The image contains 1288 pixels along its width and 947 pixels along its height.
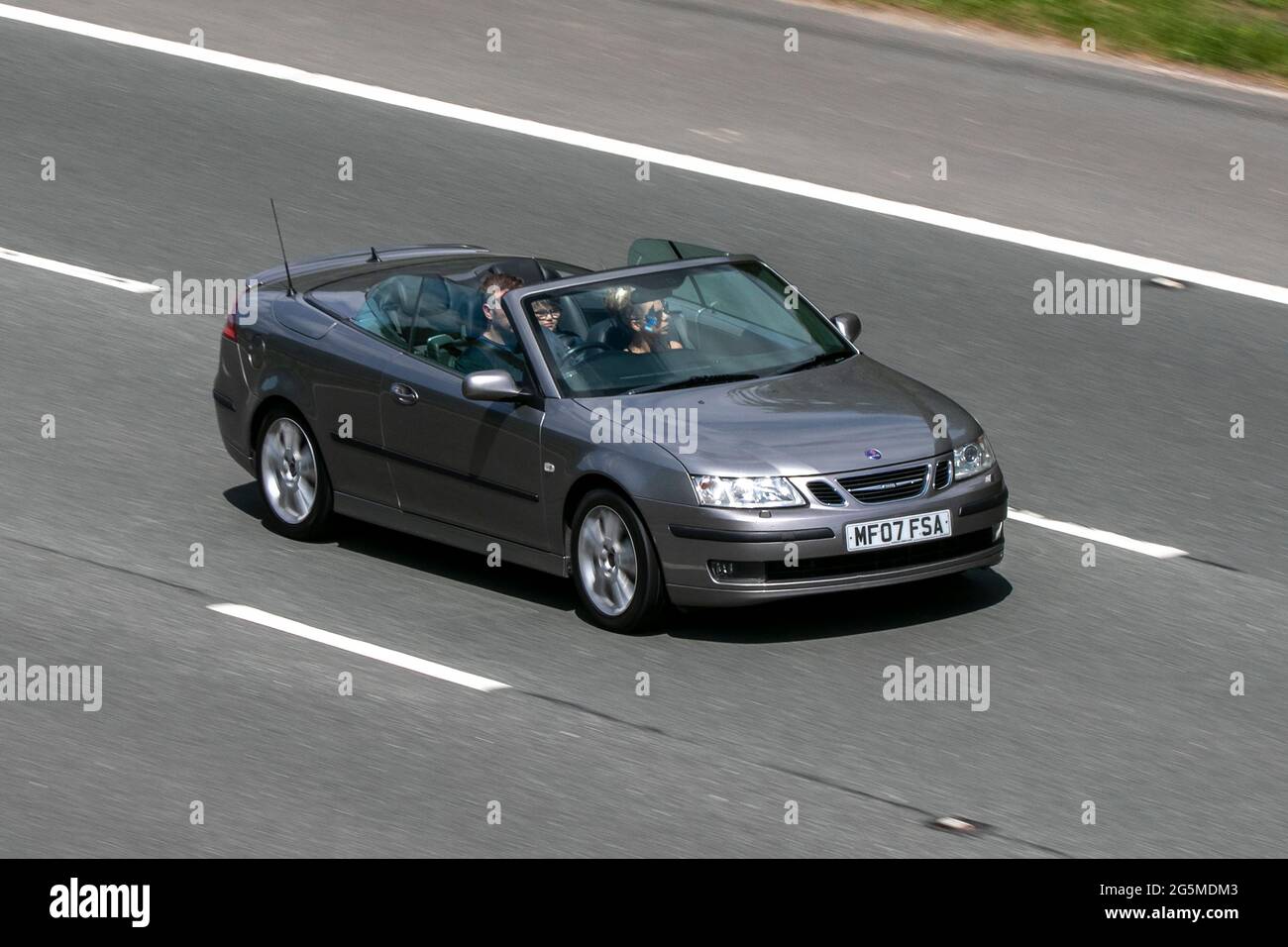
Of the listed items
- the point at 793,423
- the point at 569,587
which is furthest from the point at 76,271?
the point at 793,423

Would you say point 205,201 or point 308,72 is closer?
point 205,201

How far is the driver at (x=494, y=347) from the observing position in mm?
10521

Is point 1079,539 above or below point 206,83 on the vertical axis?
below

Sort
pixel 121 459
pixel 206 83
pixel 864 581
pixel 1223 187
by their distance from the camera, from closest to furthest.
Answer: pixel 864 581, pixel 121 459, pixel 1223 187, pixel 206 83

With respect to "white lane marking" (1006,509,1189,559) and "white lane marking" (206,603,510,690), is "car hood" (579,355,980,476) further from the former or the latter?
"white lane marking" (206,603,510,690)

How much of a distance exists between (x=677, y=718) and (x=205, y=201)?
868cm

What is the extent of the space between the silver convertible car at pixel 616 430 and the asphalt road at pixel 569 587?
33 cm

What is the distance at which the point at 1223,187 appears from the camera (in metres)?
16.1

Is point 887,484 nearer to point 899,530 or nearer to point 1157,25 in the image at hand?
point 899,530

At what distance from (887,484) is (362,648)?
2368mm

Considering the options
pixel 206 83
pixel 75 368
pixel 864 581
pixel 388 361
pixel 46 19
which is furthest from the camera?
pixel 46 19

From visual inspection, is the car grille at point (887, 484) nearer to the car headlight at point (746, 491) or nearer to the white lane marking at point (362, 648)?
the car headlight at point (746, 491)

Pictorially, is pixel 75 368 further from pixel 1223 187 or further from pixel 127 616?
pixel 1223 187

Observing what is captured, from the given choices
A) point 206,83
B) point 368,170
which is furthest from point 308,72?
point 368,170
